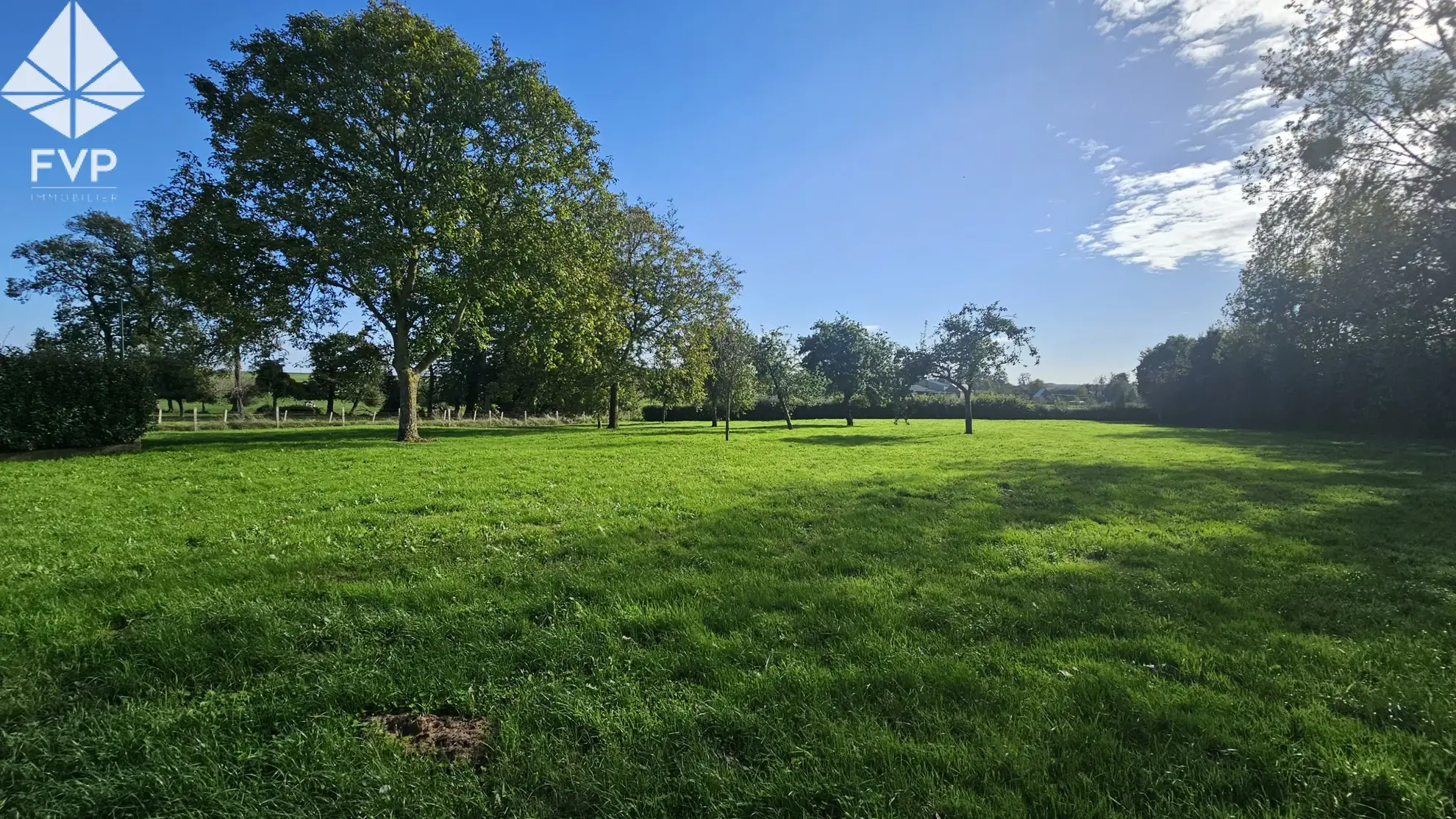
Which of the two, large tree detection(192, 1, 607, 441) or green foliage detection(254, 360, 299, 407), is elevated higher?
large tree detection(192, 1, 607, 441)

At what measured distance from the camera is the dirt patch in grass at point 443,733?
275 cm

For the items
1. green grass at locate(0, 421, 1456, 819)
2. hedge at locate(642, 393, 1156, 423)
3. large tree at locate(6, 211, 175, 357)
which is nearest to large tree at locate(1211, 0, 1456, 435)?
green grass at locate(0, 421, 1456, 819)

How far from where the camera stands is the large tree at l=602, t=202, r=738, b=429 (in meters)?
33.2

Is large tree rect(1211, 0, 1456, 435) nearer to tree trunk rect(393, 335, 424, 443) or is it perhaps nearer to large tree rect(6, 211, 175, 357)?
tree trunk rect(393, 335, 424, 443)

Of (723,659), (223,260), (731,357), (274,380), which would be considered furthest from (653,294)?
(274,380)

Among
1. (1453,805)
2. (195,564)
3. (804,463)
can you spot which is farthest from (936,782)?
(804,463)

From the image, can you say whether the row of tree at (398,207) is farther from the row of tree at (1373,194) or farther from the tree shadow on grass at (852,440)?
the row of tree at (1373,194)

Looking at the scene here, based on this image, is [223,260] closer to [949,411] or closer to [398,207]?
[398,207]

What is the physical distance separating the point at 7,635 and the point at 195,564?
1641 mm

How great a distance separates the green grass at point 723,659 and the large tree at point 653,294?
1014 inches

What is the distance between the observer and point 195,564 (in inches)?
213

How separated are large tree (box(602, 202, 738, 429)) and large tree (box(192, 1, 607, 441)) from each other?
10982 millimetres

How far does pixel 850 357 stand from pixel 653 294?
14403 millimetres

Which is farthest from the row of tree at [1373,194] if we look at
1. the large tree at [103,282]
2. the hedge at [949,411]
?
the large tree at [103,282]
